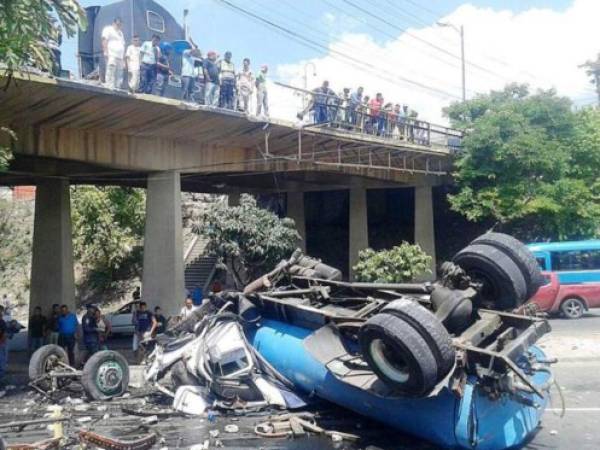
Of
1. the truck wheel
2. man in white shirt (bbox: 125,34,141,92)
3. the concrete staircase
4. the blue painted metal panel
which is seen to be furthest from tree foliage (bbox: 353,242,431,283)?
the blue painted metal panel

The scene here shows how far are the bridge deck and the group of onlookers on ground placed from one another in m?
0.36

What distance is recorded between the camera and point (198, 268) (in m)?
33.2

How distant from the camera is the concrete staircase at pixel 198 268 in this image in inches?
1242

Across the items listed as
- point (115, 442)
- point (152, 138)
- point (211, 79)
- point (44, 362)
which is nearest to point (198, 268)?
point (152, 138)

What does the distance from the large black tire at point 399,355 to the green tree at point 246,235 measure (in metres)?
13.0

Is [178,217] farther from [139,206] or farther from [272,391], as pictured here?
[139,206]

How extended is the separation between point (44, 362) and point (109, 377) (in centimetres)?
126

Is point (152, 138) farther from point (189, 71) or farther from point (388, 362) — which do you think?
point (388, 362)

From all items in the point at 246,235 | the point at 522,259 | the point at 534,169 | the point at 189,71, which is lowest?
the point at 522,259

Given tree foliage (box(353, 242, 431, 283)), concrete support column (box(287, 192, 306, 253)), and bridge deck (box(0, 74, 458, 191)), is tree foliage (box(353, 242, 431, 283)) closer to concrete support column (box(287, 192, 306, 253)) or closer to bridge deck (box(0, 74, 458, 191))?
bridge deck (box(0, 74, 458, 191))

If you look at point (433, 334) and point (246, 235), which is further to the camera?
point (246, 235)

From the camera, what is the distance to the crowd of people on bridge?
48.1 ft

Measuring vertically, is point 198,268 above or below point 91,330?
above

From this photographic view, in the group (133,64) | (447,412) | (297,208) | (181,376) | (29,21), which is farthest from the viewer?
(297,208)
